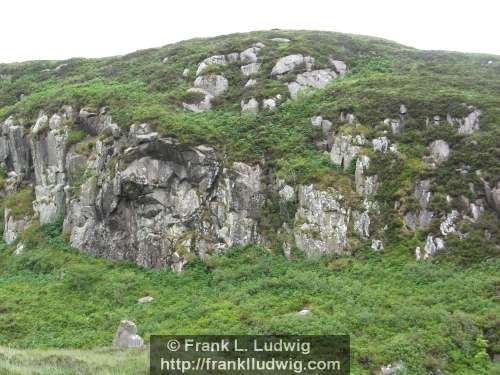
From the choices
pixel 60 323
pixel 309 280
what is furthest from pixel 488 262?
pixel 60 323

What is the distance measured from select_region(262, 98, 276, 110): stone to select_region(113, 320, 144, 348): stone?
21.6 m

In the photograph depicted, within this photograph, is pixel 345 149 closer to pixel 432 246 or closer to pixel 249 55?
pixel 432 246

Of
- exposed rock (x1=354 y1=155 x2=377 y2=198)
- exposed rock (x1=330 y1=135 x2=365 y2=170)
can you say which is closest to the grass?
exposed rock (x1=354 y1=155 x2=377 y2=198)

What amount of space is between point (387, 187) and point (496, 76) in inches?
734

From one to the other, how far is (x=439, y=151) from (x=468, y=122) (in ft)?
10.5

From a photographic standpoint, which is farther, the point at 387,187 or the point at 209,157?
the point at 209,157

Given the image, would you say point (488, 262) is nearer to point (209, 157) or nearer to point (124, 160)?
point (209, 157)

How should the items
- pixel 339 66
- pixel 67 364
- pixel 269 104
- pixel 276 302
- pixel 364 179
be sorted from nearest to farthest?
pixel 67 364
pixel 276 302
pixel 364 179
pixel 269 104
pixel 339 66

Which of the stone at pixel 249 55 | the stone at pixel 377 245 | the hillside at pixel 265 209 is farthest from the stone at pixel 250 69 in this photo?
the stone at pixel 377 245

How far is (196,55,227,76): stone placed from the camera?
42062 millimetres

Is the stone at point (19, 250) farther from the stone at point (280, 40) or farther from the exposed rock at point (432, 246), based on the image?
the stone at point (280, 40)

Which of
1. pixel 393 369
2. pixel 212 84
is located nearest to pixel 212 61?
pixel 212 84

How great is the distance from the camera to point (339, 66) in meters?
43.3

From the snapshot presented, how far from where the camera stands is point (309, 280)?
24.0m
